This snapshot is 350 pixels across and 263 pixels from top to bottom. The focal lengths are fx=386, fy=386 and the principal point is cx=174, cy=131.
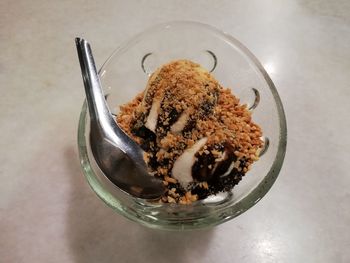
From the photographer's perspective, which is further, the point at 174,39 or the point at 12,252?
the point at 174,39

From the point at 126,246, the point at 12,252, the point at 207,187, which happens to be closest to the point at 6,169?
the point at 12,252

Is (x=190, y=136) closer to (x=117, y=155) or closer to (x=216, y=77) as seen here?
(x=117, y=155)

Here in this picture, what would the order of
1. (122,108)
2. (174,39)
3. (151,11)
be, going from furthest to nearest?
1. (151,11)
2. (174,39)
3. (122,108)

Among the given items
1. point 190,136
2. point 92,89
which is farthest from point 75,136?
point 190,136

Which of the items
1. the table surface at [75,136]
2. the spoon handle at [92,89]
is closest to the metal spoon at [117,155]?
the spoon handle at [92,89]

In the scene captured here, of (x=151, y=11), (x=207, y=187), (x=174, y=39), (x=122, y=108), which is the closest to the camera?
(x=207, y=187)

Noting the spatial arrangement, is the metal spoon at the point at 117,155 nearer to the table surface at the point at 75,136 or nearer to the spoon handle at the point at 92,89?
the spoon handle at the point at 92,89

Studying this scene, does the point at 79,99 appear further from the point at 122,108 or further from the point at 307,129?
the point at 307,129
